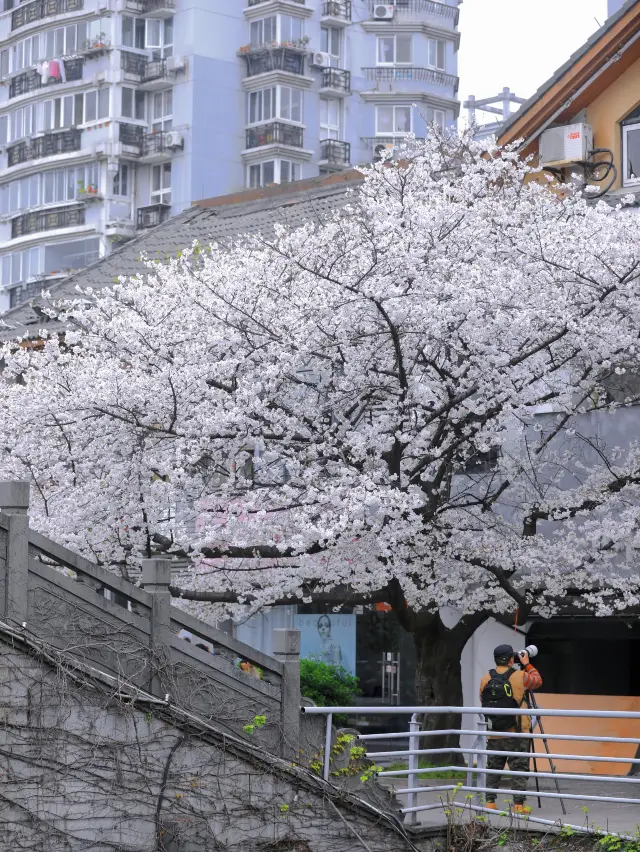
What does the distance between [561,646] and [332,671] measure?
3.99 m

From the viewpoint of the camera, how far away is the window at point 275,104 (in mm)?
64250

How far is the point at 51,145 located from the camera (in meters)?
63.8

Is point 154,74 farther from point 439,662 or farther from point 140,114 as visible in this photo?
point 439,662

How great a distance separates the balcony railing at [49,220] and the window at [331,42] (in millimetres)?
13928

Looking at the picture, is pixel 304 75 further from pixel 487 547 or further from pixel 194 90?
pixel 487 547

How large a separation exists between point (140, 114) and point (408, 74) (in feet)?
43.3

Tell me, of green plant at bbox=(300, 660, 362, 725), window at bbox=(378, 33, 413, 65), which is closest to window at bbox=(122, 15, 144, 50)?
window at bbox=(378, 33, 413, 65)

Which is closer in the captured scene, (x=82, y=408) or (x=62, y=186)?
(x=82, y=408)

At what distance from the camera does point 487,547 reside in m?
19.0

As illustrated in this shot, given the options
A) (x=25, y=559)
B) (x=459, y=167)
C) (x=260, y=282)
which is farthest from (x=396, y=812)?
(x=459, y=167)

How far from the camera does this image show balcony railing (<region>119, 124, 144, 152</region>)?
63.3 meters

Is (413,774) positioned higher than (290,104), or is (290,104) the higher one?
(290,104)

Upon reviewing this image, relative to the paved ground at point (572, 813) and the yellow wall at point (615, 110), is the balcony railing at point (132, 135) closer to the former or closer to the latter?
the yellow wall at point (615, 110)

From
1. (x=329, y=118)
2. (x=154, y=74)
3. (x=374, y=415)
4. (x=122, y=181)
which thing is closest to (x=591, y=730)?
(x=374, y=415)
